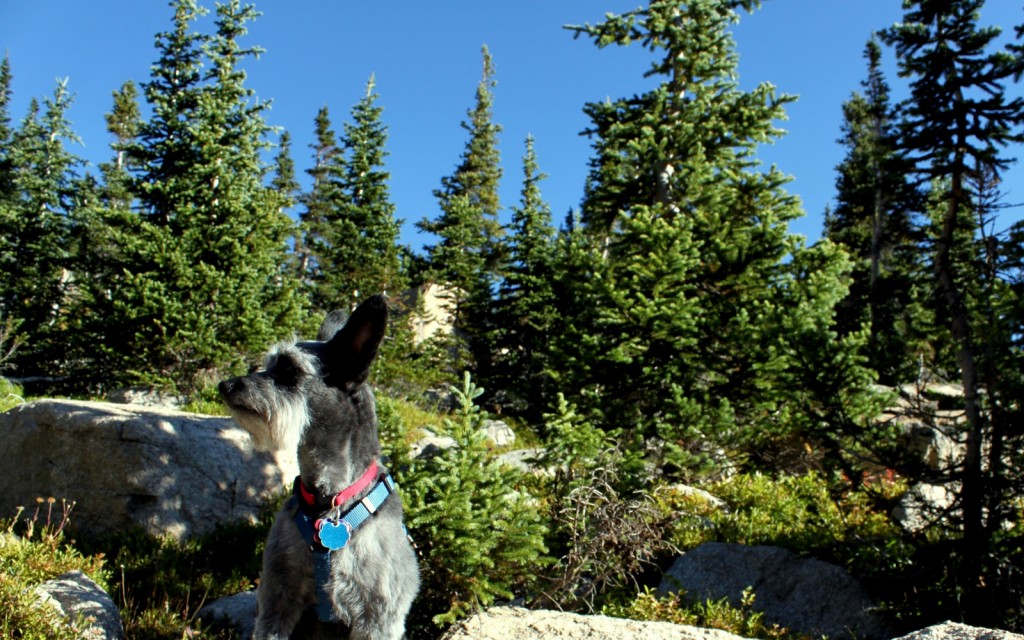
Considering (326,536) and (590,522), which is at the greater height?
(326,536)

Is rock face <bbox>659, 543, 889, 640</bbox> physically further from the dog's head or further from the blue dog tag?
the dog's head

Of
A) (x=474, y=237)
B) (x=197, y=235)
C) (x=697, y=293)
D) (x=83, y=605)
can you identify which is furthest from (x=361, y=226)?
(x=83, y=605)

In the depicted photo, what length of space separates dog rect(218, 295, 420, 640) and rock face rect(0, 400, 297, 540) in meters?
4.23

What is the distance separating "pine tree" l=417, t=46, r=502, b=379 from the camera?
2562 cm

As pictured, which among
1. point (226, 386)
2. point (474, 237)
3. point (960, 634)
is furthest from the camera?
point (474, 237)

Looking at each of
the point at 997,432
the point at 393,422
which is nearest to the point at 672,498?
the point at 997,432

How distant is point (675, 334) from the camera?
10922 mm

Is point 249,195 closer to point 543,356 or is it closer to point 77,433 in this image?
point 543,356

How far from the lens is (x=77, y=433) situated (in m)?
7.54

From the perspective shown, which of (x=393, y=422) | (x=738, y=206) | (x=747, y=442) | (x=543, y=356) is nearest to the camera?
(x=393, y=422)

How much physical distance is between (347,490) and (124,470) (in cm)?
511

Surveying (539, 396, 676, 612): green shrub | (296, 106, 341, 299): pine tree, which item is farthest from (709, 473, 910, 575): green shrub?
(296, 106, 341, 299): pine tree

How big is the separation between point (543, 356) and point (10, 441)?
977 cm

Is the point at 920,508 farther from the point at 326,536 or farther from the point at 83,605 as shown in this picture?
the point at 83,605
